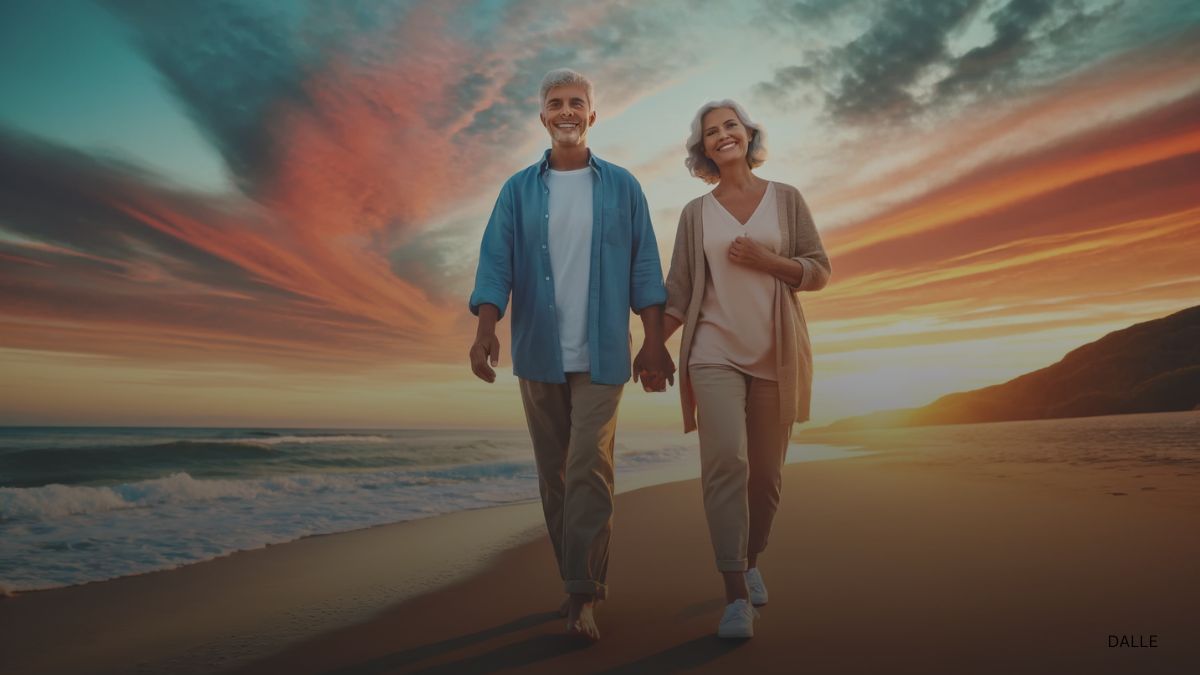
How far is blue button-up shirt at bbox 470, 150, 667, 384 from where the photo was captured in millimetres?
2982

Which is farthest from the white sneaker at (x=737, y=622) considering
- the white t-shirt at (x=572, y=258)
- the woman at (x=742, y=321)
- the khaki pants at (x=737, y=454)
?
the white t-shirt at (x=572, y=258)

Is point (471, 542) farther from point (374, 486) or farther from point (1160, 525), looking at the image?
point (374, 486)

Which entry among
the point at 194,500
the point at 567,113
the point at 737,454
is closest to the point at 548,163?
the point at 567,113

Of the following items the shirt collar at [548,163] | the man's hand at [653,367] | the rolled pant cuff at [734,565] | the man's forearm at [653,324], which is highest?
the shirt collar at [548,163]

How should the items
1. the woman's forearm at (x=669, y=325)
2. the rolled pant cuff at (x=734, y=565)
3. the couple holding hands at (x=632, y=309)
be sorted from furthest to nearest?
1. the woman's forearm at (x=669, y=325)
2. the couple holding hands at (x=632, y=309)
3. the rolled pant cuff at (x=734, y=565)

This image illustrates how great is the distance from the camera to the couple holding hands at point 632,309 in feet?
9.44

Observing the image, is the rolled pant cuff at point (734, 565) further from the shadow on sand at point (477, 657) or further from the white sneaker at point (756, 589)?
the shadow on sand at point (477, 657)

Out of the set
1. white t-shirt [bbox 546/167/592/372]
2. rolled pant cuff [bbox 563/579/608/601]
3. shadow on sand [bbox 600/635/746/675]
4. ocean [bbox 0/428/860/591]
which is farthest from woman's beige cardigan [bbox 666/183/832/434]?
ocean [bbox 0/428/860/591]

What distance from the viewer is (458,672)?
2.28 metres

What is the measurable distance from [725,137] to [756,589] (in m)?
2.00

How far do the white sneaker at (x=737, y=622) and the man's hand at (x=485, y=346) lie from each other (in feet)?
4.30

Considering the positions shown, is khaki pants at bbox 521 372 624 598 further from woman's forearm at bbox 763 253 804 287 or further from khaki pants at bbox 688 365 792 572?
woman's forearm at bbox 763 253 804 287

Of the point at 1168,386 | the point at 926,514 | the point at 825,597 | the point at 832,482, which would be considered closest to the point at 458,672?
the point at 825,597

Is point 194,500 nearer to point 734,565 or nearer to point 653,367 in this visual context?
point 653,367
